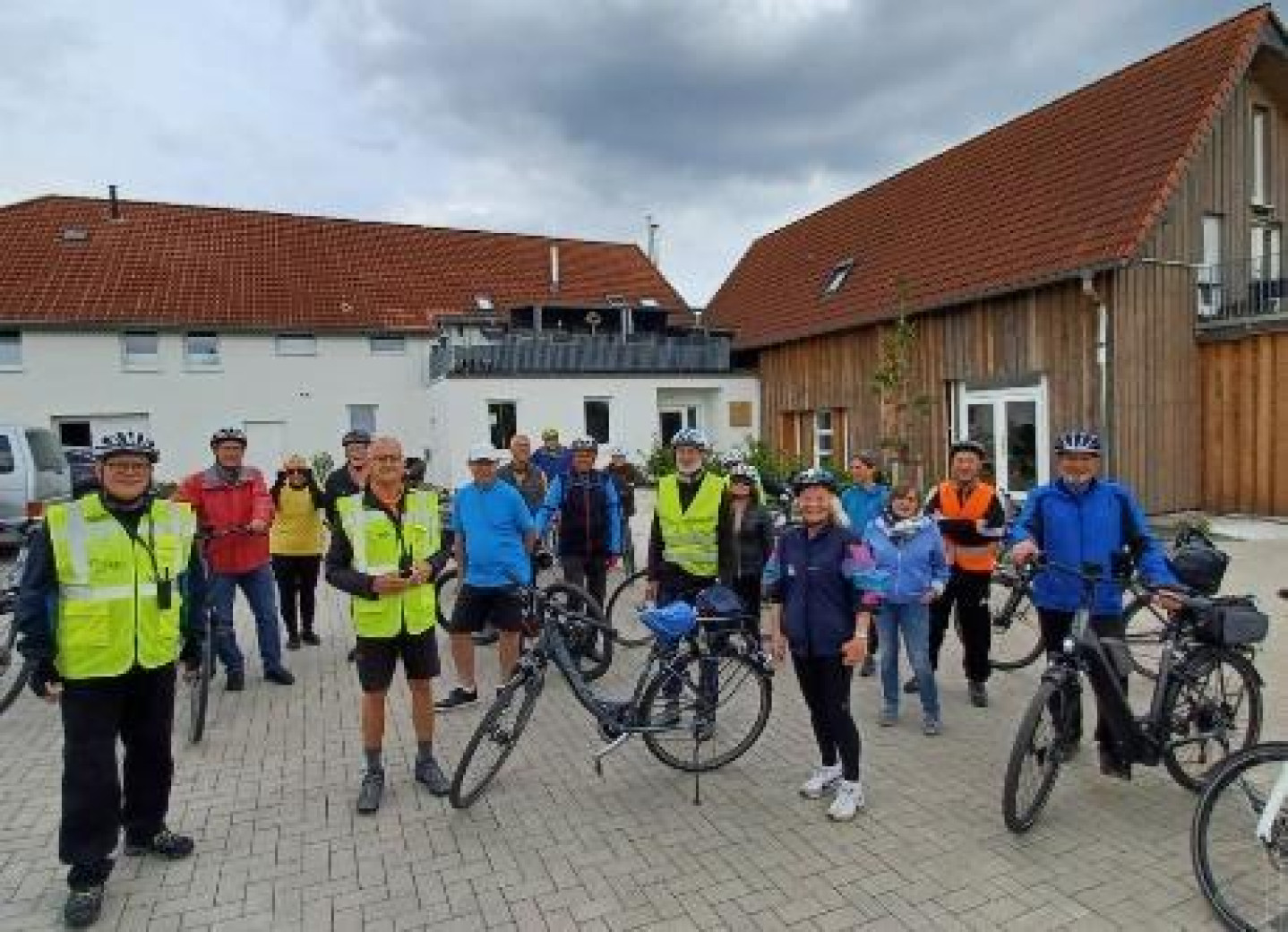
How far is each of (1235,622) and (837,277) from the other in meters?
17.5

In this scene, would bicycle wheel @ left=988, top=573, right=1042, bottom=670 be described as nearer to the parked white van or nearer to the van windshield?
the parked white van

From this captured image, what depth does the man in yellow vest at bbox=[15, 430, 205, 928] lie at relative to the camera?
3.34m

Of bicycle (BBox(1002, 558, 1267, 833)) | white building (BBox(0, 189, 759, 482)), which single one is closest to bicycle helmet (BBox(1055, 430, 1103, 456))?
bicycle (BBox(1002, 558, 1267, 833))

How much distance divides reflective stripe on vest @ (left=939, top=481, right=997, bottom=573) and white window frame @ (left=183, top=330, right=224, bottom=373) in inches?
877

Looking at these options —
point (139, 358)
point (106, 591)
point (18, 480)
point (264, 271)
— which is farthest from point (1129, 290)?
point (139, 358)

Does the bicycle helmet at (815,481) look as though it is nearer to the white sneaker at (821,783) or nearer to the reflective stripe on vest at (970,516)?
Result: the white sneaker at (821,783)

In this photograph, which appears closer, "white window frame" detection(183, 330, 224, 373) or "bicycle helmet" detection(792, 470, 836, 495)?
"bicycle helmet" detection(792, 470, 836, 495)

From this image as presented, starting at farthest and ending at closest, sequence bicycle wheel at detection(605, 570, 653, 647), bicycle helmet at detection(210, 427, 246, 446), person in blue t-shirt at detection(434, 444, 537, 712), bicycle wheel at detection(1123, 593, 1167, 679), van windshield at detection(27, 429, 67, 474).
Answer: van windshield at detection(27, 429, 67, 474), bicycle wheel at detection(605, 570, 653, 647), bicycle helmet at detection(210, 427, 246, 446), person in blue t-shirt at detection(434, 444, 537, 712), bicycle wheel at detection(1123, 593, 1167, 679)

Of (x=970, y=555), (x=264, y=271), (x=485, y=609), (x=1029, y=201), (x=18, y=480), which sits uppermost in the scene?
(x=264, y=271)

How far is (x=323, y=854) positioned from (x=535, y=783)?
1116mm

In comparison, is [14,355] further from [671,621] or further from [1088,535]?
[1088,535]

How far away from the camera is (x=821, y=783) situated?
4.22 meters

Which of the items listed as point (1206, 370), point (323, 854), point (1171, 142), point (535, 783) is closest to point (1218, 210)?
point (1171, 142)

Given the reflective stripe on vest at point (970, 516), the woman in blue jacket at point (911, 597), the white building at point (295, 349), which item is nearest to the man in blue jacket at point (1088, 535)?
the woman in blue jacket at point (911, 597)
